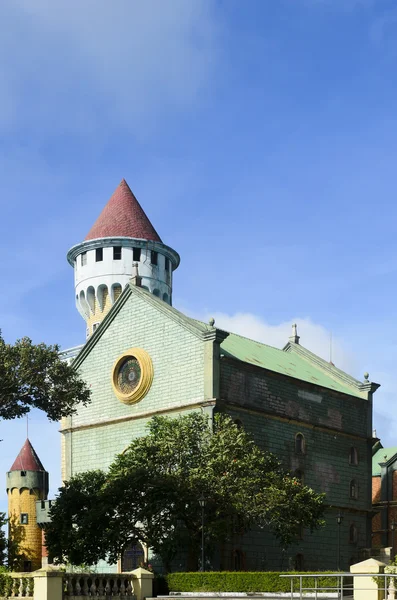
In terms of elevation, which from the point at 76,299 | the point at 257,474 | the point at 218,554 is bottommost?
the point at 218,554

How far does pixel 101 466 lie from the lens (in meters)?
57.2

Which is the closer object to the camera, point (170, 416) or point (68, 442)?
point (170, 416)

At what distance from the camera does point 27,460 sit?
79.9 meters

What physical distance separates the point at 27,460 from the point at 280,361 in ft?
89.4

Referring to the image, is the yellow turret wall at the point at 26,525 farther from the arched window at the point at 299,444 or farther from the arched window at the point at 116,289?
the arched window at the point at 299,444

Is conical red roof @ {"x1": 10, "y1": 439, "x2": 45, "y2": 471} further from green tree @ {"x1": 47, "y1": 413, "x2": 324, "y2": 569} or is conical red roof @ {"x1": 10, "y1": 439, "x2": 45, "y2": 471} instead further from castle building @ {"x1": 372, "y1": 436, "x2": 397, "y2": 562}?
green tree @ {"x1": 47, "y1": 413, "x2": 324, "y2": 569}

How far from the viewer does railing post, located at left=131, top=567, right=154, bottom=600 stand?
3556 centimetres

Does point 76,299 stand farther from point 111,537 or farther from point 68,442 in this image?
point 111,537

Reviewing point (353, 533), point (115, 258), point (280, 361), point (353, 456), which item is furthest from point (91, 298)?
point (353, 533)

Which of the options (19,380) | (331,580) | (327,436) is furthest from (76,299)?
(331,580)

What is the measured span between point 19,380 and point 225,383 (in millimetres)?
15451

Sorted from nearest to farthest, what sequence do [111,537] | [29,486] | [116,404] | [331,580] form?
[331,580] < [111,537] < [116,404] < [29,486]

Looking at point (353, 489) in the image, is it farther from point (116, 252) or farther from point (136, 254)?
point (116, 252)

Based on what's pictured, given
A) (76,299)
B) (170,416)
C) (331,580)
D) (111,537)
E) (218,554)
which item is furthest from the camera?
(76,299)
